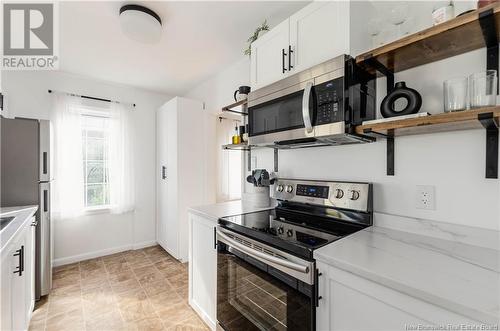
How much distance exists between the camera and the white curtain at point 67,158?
286cm

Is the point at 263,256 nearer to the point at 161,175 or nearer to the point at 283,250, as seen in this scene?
the point at 283,250

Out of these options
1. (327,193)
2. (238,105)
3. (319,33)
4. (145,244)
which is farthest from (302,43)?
(145,244)

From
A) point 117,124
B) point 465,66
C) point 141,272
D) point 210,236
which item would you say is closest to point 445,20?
point 465,66

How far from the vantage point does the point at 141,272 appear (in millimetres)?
2768

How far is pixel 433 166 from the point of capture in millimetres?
1186

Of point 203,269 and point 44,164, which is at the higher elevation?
point 44,164

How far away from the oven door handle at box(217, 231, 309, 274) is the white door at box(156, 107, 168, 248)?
84.8 inches

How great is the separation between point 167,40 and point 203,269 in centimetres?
209

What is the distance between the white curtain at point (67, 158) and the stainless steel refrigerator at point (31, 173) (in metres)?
0.76

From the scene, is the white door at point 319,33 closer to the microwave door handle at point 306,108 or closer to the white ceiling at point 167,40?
the microwave door handle at point 306,108

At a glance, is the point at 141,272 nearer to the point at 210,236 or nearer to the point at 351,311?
the point at 210,236

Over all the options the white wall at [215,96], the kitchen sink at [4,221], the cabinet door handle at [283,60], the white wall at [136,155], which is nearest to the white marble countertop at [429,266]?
the cabinet door handle at [283,60]

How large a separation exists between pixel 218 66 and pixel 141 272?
2675 mm

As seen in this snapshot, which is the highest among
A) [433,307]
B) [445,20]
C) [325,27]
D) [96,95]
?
[96,95]
